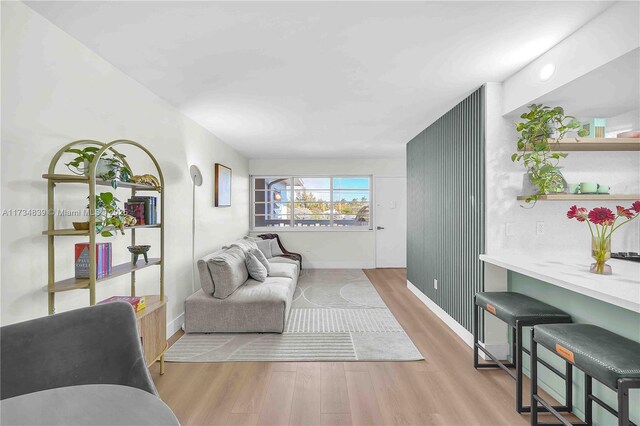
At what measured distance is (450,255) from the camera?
11.8ft

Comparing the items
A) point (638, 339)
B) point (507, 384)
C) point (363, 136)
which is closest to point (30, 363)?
point (638, 339)

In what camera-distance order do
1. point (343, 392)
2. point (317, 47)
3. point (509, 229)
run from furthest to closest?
point (509, 229) → point (343, 392) → point (317, 47)

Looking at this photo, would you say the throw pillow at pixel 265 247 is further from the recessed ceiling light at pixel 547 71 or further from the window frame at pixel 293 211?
the recessed ceiling light at pixel 547 71

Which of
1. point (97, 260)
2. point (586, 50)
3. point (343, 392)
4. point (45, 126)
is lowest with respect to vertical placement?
point (343, 392)

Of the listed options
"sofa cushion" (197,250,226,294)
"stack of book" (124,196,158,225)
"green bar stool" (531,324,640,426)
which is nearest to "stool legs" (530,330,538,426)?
"green bar stool" (531,324,640,426)

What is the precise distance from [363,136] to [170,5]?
3.41m

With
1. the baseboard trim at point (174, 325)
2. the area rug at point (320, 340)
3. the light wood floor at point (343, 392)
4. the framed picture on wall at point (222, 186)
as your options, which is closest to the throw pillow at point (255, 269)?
the area rug at point (320, 340)

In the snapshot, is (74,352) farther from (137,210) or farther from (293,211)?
(293,211)

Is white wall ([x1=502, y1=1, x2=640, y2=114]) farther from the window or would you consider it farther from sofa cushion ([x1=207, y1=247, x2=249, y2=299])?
the window

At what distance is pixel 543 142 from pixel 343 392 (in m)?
2.34

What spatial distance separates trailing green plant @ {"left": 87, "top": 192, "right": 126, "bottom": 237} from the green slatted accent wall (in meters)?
2.80

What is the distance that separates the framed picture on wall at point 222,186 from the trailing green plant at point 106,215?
2.65 metres

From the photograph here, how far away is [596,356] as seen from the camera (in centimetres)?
146

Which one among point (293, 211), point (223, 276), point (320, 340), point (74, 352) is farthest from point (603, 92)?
point (293, 211)
